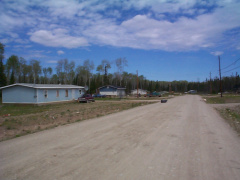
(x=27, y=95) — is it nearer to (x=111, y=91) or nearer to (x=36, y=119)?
(x=36, y=119)

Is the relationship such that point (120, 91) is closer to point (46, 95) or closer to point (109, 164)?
point (46, 95)

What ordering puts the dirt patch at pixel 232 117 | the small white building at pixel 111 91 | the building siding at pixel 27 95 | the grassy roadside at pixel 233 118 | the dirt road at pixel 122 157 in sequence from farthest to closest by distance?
the small white building at pixel 111 91 → the building siding at pixel 27 95 → the dirt patch at pixel 232 117 → the grassy roadside at pixel 233 118 → the dirt road at pixel 122 157

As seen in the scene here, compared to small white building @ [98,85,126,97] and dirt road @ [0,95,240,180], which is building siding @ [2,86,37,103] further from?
small white building @ [98,85,126,97]

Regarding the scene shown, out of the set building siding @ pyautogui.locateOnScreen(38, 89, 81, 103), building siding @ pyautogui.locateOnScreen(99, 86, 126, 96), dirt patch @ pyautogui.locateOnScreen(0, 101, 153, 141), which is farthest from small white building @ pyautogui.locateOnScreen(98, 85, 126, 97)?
dirt patch @ pyautogui.locateOnScreen(0, 101, 153, 141)

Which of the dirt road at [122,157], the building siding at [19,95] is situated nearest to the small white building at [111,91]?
the building siding at [19,95]

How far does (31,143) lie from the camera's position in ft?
24.0

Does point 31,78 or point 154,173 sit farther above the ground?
point 31,78

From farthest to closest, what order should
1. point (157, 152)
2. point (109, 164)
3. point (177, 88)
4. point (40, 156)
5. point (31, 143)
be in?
1. point (177, 88)
2. point (31, 143)
3. point (157, 152)
4. point (40, 156)
5. point (109, 164)

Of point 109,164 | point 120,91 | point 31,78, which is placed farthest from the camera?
point 31,78

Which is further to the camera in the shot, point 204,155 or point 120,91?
point 120,91

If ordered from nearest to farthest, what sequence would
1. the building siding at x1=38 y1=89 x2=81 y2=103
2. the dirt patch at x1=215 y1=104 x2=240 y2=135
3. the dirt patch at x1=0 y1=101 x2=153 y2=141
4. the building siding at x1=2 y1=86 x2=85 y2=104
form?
the dirt patch at x1=0 y1=101 x2=153 y2=141 → the dirt patch at x1=215 y1=104 x2=240 y2=135 → the building siding at x1=2 y1=86 x2=85 y2=104 → the building siding at x1=38 y1=89 x2=81 y2=103

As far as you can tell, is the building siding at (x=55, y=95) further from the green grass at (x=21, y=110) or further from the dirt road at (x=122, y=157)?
the dirt road at (x=122, y=157)

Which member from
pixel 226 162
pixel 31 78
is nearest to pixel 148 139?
pixel 226 162

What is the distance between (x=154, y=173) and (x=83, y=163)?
1776 millimetres
